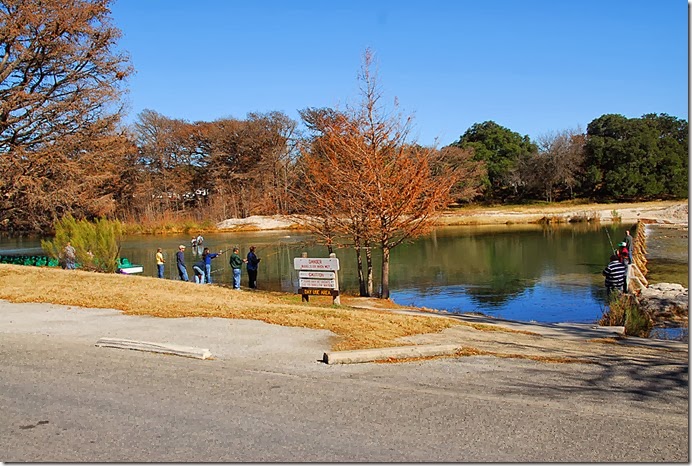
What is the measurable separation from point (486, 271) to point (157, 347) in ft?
79.4

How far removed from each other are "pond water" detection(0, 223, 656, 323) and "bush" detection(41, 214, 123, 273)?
15.5ft

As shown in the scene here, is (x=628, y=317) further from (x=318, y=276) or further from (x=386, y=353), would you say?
(x=386, y=353)

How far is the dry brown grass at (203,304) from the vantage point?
12.0 m

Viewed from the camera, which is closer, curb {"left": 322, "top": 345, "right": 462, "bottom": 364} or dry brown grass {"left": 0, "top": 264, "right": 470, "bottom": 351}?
curb {"left": 322, "top": 345, "right": 462, "bottom": 364}

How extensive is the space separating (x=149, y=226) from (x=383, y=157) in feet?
184

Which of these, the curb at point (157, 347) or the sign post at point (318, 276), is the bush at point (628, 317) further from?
the curb at point (157, 347)

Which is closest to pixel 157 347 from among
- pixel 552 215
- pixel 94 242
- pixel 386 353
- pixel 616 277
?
pixel 386 353

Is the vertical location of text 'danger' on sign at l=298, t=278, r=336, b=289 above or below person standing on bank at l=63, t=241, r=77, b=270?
below

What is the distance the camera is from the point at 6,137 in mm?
27469

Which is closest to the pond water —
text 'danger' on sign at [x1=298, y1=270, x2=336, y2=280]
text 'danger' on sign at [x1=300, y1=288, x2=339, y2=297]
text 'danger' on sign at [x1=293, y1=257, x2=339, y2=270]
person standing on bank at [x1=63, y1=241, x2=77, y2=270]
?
person standing on bank at [x1=63, y1=241, x2=77, y2=270]

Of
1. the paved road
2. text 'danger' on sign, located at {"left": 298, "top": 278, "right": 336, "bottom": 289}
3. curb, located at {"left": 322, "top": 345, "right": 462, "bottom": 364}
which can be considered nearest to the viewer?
the paved road

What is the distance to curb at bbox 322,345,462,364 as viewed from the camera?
9328mm

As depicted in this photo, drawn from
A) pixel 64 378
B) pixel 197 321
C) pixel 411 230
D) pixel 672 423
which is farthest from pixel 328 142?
pixel 672 423

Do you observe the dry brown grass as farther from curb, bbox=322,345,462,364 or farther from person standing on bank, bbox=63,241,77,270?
person standing on bank, bbox=63,241,77,270
